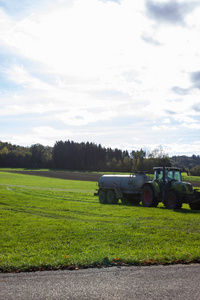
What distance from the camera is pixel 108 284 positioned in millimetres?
6969

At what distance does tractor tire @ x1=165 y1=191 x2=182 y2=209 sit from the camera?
20.5m

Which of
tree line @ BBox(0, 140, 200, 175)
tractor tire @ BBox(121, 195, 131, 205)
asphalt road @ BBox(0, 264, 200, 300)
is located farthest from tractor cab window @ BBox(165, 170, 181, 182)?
tree line @ BBox(0, 140, 200, 175)

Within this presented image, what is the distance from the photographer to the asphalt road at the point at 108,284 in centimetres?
639

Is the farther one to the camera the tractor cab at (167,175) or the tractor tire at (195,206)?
the tractor cab at (167,175)

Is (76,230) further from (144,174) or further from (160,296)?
(144,174)

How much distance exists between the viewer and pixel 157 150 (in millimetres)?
115750

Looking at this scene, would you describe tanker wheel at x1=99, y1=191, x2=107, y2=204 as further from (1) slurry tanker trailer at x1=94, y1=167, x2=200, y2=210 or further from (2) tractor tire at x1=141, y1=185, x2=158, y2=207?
(2) tractor tire at x1=141, y1=185, x2=158, y2=207

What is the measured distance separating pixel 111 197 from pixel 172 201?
6.49 m

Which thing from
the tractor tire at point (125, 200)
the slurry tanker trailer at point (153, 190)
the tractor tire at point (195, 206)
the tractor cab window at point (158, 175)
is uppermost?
the tractor cab window at point (158, 175)

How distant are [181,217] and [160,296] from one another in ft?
35.9

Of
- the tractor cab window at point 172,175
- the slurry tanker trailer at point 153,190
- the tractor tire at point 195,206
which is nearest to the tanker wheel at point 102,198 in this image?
the slurry tanker trailer at point 153,190

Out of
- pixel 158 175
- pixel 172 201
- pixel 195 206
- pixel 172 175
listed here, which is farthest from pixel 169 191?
pixel 195 206

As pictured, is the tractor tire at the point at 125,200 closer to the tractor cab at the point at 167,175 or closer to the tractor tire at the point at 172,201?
the tractor cab at the point at 167,175

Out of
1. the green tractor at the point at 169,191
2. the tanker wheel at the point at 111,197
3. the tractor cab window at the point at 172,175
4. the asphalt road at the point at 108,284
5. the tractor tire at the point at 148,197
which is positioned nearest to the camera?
the asphalt road at the point at 108,284
